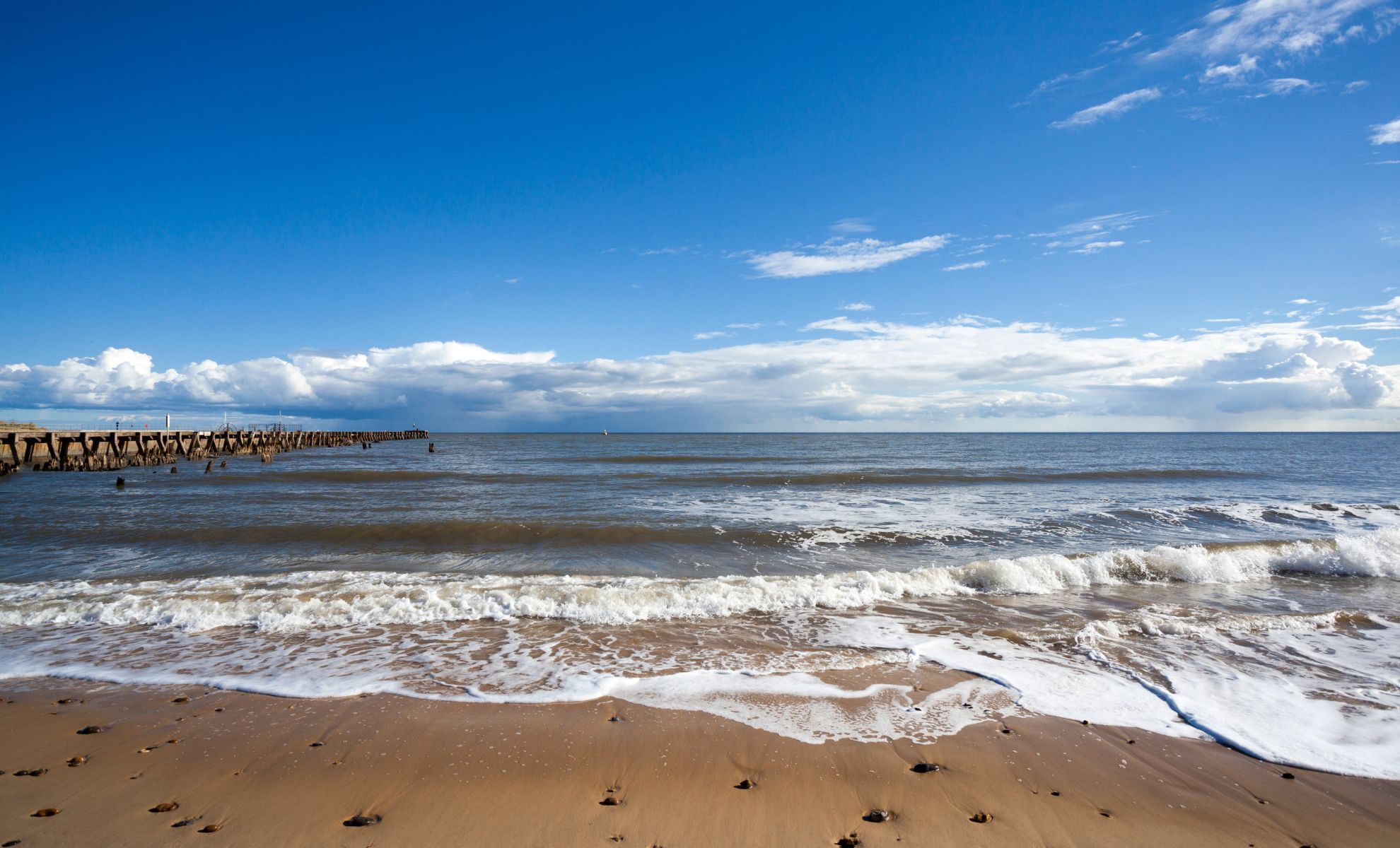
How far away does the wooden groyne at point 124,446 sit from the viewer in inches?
1223

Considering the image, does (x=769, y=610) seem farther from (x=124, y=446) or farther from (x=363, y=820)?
(x=124, y=446)

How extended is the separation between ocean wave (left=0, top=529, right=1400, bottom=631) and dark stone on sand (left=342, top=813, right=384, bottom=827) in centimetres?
408

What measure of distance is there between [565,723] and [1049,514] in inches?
656

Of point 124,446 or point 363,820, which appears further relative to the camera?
point 124,446

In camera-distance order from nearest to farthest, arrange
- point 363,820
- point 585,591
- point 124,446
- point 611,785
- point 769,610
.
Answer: point 363,820, point 611,785, point 769,610, point 585,591, point 124,446

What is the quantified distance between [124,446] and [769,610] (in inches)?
2130

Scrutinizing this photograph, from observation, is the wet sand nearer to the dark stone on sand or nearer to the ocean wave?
the dark stone on sand

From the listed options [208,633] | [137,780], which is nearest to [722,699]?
[137,780]

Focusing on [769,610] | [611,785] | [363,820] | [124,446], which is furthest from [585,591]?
[124,446]

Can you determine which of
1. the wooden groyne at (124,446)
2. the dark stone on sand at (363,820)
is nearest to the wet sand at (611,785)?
the dark stone on sand at (363,820)

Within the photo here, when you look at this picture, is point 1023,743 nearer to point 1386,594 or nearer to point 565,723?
point 565,723

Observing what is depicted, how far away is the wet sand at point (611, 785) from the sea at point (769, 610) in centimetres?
38

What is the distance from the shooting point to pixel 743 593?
8523 millimetres

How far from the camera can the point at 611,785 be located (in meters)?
3.83
